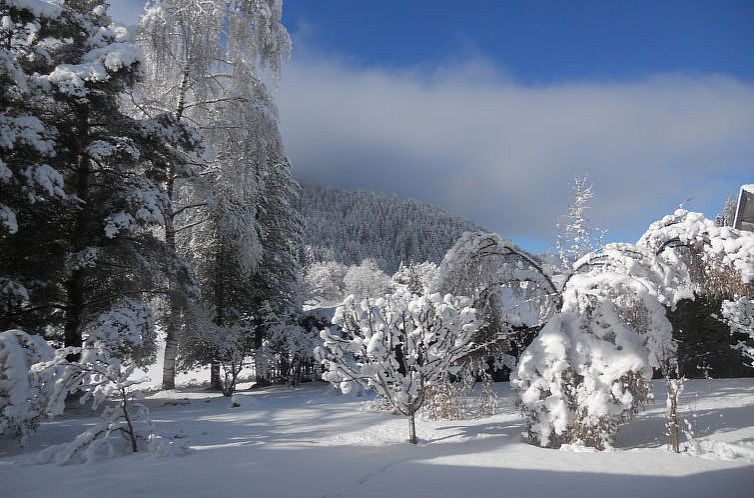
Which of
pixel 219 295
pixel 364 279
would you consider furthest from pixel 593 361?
pixel 364 279

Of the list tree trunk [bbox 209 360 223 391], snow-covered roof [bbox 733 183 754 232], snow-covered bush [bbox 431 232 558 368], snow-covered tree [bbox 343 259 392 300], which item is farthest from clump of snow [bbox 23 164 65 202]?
snow-covered tree [bbox 343 259 392 300]

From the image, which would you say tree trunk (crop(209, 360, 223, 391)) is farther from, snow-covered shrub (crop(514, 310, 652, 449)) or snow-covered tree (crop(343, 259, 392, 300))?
snow-covered tree (crop(343, 259, 392, 300))

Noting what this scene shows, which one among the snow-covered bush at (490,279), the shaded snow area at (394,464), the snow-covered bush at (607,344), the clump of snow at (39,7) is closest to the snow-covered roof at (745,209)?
the shaded snow area at (394,464)

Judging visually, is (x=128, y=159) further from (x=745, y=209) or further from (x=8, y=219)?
(x=745, y=209)

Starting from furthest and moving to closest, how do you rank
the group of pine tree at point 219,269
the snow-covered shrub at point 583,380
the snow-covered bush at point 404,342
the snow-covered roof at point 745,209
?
the snow-covered roof at point 745,209, the snow-covered bush at point 404,342, the group of pine tree at point 219,269, the snow-covered shrub at point 583,380

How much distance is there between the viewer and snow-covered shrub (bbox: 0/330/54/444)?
5.96m

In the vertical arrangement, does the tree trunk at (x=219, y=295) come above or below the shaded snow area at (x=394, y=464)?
above

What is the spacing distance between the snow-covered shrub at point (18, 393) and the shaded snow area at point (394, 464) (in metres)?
0.37

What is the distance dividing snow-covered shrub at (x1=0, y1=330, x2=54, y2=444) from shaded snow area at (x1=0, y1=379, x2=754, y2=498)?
14.8 inches

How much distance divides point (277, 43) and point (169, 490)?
1282cm

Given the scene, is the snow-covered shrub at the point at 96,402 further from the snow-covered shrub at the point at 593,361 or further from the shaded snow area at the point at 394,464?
the snow-covered shrub at the point at 593,361

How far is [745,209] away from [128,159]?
1899cm

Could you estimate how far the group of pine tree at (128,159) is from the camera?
30.1 feet

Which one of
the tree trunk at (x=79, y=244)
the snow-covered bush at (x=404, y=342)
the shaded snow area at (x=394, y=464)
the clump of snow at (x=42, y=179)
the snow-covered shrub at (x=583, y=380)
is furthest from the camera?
the tree trunk at (x=79, y=244)
